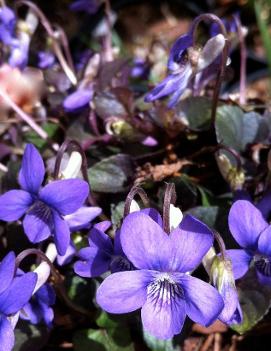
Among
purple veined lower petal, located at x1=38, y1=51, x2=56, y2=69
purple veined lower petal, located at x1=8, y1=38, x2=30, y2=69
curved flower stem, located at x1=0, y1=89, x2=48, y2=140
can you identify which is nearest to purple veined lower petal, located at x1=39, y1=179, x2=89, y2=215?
curved flower stem, located at x1=0, y1=89, x2=48, y2=140

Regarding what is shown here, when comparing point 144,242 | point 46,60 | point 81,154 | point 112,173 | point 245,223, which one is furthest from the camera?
point 46,60

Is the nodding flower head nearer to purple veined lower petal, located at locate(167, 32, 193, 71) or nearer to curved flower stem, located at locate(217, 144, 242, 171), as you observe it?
purple veined lower petal, located at locate(167, 32, 193, 71)

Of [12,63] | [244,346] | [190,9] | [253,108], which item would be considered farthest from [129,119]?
[190,9]

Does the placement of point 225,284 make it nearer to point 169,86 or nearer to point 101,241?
point 101,241

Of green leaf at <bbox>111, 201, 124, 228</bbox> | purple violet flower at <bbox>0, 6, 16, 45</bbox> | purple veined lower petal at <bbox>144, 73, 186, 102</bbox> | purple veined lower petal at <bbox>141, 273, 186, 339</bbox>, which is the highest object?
purple violet flower at <bbox>0, 6, 16, 45</bbox>

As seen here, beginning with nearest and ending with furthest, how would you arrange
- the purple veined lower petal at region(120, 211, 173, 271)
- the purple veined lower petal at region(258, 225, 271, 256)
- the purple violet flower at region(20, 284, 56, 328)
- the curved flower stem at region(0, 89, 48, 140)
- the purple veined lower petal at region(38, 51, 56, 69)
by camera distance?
the purple veined lower petal at region(120, 211, 173, 271) → the purple veined lower petal at region(258, 225, 271, 256) → the purple violet flower at region(20, 284, 56, 328) → the curved flower stem at region(0, 89, 48, 140) → the purple veined lower petal at region(38, 51, 56, 69)

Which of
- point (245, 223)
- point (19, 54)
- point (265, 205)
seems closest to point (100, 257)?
point (245, 223)

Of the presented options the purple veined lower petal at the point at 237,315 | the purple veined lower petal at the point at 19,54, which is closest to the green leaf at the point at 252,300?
the purple veined lower petal at the point at 237,315
